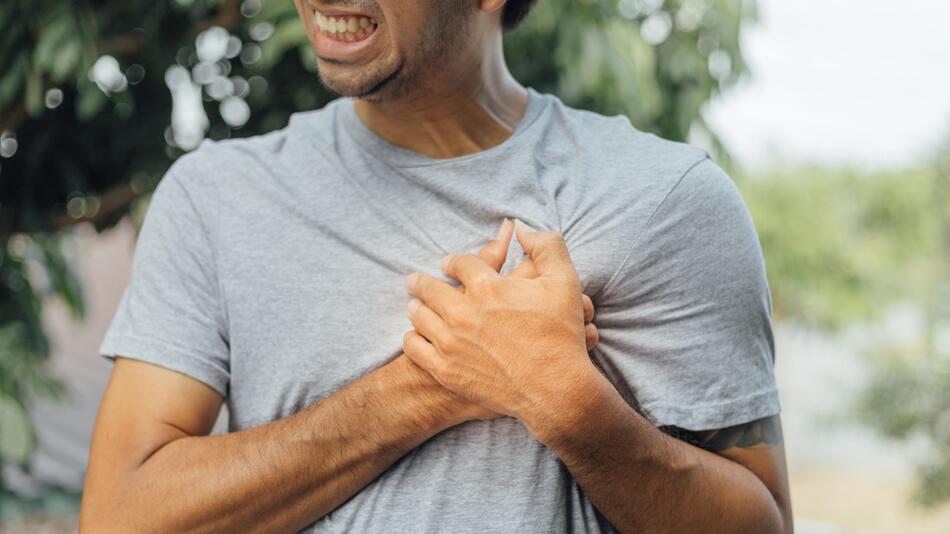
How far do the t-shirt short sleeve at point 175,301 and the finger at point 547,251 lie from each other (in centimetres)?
41

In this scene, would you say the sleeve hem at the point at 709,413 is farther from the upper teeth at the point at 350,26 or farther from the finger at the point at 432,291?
the upper teeth at the point at 350,26

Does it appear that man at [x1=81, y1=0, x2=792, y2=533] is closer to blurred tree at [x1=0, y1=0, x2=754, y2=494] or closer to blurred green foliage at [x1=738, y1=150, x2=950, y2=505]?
blurred tree at [x1=0, y1=0, x2=754, y2=494]

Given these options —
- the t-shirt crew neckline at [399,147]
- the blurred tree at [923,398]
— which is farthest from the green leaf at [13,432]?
the blurred tree at [923,398]

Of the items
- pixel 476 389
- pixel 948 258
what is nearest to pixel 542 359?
pixel 476 389

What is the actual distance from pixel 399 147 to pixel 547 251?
34cm

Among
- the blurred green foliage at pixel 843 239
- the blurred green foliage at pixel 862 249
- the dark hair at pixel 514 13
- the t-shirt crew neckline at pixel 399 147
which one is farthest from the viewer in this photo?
the blurred green foliage at pixel 843 239

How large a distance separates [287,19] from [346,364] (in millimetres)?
1173

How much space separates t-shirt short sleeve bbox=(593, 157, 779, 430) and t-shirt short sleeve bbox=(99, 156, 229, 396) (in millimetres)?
487

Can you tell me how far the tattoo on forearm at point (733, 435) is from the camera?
1.46m

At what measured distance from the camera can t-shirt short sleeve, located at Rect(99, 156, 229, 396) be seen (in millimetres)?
1415

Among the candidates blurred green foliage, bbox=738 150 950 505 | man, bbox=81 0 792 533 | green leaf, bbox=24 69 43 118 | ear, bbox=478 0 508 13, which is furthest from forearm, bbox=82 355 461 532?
blurred green foliage, bbox=738 150 950 505

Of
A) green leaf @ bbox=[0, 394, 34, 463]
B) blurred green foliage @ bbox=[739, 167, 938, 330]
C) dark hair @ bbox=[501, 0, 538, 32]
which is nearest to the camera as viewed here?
dark hair @ bbox=[501, 0, 538, 32]

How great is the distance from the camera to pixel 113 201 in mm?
3203

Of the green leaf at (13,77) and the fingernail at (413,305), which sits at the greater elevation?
the fingernail at (413,305)
